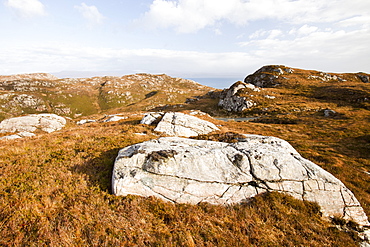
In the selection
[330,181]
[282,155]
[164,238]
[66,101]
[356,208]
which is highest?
[282,155]

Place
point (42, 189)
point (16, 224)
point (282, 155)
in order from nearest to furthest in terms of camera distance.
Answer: point (16, 224) → point (42, 189) → point (282, 155)

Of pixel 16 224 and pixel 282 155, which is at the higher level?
pixel 282 155

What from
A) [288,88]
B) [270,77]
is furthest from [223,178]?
[270,77]

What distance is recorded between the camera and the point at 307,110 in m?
60.5

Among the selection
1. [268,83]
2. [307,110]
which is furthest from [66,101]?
[307,110]

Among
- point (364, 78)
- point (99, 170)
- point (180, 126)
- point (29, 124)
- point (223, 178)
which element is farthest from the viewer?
point (364, 78)

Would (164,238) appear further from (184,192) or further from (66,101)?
(66,101)

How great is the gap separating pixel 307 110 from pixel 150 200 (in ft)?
238

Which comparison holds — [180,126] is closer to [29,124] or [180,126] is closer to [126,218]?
[126,218]

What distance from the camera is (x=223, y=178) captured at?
9.36m

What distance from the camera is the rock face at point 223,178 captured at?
28.8 ft

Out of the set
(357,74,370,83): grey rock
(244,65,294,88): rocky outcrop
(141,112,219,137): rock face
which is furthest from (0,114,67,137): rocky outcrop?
(357,74,370,83): grey rock

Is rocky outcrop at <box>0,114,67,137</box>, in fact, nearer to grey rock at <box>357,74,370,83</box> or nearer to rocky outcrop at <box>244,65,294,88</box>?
rocky outcrop at <box>244,65,294,88</box>

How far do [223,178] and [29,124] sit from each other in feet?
215
